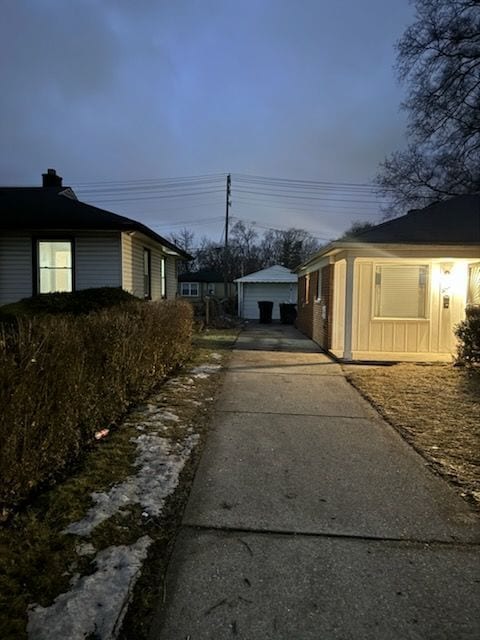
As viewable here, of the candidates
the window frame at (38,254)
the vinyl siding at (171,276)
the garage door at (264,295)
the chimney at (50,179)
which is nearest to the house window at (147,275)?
the window frame at (38,254)

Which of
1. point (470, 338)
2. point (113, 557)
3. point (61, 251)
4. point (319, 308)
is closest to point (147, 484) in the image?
point (113, 557)

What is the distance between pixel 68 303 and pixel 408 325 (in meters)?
7.69

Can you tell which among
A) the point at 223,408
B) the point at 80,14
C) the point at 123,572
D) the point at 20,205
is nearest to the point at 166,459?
the point at 123,572

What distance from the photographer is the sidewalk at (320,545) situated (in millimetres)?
2168

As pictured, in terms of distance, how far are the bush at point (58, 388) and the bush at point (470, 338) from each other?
6454mm

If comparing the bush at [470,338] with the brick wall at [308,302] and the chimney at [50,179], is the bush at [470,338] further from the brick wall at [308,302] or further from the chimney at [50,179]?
the chimney at [50,179]

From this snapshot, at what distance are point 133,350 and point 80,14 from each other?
7473 mm

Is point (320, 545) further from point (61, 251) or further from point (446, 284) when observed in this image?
point (61, 251)

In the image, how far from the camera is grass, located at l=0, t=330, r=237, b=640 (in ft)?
7.14

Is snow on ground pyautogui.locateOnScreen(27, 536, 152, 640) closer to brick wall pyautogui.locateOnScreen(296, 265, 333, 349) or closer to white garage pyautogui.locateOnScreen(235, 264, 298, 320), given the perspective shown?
brick wall pyautogui.locateOnScreen(296, 265, 333, 349)

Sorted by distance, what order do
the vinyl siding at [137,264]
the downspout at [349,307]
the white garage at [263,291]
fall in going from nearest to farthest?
the downspout at [349,307] → the vinyl siding at [137,264] → the white garage at [263,291]

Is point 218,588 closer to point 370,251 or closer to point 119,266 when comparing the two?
point 370,251

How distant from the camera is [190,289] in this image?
149 ft

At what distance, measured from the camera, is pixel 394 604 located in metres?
2.28
